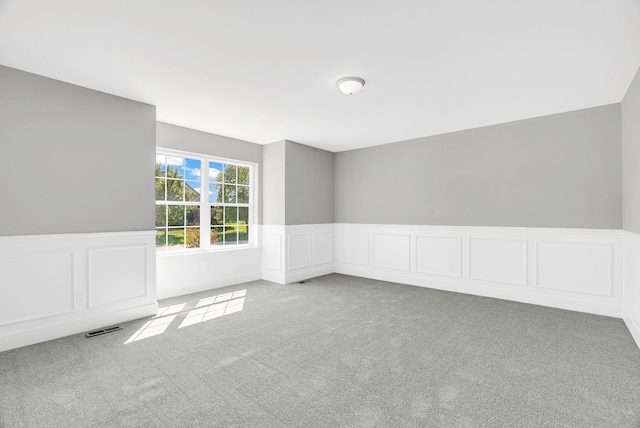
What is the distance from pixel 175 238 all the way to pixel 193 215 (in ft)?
1.54

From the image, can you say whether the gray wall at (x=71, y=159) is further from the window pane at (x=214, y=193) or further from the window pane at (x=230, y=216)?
the window pane at (x=230, y=216)

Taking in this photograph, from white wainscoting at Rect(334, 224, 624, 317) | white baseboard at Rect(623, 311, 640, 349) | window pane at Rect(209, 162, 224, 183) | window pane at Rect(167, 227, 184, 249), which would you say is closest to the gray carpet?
white baseboard at Rect(623, 311, 640, 349)

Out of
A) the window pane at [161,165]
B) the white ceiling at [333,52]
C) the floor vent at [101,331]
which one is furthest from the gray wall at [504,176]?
the floor vent at [101,331]

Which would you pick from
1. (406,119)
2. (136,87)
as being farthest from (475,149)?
(136,87)

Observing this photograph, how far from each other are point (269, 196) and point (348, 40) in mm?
3790

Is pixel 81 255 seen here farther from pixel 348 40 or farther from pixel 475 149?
pixel 475 149

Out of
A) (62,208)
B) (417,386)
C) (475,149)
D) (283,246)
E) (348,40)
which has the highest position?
(348,40)

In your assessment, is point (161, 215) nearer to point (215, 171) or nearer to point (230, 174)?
point (215, 171)

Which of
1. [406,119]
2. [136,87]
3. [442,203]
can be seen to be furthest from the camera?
[442,203]

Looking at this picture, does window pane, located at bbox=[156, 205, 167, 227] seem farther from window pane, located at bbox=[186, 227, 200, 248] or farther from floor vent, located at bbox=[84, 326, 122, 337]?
floor vent, located at bbox=[84, 326, 122, 337]

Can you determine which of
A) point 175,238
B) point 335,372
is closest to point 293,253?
point 175,238

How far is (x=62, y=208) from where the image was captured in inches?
123

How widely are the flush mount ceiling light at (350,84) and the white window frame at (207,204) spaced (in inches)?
114

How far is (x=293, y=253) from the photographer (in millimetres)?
5672
